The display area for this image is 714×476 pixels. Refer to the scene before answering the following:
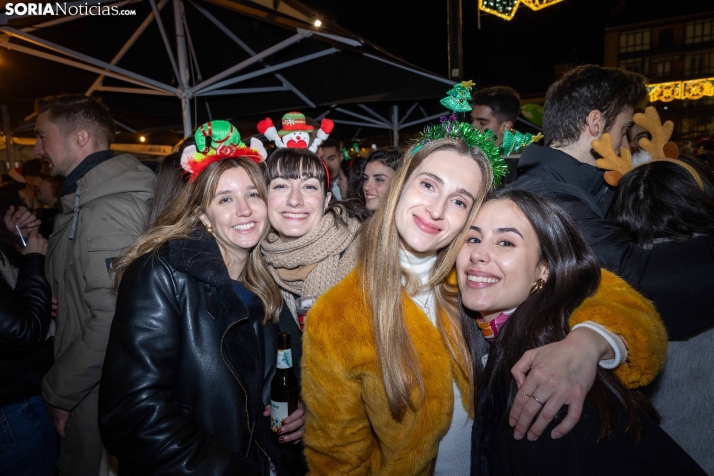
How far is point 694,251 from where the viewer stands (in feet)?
5.77

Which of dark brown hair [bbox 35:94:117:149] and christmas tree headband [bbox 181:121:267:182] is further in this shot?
dark brown hair [bbox 35:94:117:149]

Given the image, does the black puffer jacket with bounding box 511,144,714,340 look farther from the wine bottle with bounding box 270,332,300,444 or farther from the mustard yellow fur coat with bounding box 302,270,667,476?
the wine bottle with bounding box 270,332,300,444

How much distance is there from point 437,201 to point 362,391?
899mm

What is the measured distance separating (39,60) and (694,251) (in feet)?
21.8

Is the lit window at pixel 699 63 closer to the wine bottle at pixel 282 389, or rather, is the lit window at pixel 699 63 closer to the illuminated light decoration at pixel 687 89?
the illuminated light decoration at pixel 687 89

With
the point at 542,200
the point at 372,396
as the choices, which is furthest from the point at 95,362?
the point at 542,200

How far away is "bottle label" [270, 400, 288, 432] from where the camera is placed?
2041 mm

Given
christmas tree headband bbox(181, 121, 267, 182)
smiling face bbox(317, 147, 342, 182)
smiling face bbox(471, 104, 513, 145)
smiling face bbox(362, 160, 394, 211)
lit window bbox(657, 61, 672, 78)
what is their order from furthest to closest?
lit window bbox(657, 61, 672, 78)
smiling face bbox(317, 147, 342, 182)
smiling face bbox(362, 160, 394, 211)
smiling face bbox(471, 104, 513, 145)
christmas tree headband bbox(181, 121, 267, 182)

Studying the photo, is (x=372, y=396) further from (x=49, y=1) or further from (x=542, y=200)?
(x=49, y=1)

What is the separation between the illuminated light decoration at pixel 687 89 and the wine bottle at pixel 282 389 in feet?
66.3

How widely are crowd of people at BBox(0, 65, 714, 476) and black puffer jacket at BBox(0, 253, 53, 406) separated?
10 mm

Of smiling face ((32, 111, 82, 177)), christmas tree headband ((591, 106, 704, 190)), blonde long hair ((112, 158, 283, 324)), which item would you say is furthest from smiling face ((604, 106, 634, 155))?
smiling face ((32, 111, 82, 177))

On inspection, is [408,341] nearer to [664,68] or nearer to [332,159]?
[332,159]

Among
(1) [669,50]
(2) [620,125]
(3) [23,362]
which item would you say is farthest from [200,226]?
(1) [669,50]
